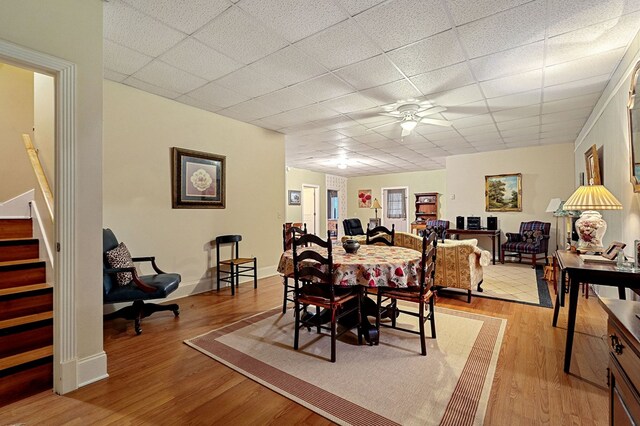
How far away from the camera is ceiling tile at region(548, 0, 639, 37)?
6.72 ft

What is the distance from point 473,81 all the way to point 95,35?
11.3ft

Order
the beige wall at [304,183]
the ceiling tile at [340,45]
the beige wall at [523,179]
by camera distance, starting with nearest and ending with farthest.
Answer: the ceiling tile at [340,45] → the beige wall at [523,179] → the beige wall at [304,183]

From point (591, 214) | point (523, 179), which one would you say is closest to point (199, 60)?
point (591, 214)

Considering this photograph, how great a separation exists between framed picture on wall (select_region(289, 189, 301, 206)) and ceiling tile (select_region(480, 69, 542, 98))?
6550 millimetres

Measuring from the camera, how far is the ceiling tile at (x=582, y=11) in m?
2.05

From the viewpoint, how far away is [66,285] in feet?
6.36

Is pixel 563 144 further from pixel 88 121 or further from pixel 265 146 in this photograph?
pixel 88 121

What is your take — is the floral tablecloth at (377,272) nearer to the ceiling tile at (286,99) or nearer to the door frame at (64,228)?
the door frame at (64,228)

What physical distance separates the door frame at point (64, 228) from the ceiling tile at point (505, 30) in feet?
9.23

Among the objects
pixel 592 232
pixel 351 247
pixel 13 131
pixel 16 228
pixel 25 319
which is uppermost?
pixel 13 131

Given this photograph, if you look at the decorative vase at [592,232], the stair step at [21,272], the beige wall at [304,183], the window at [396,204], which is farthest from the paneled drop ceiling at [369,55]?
the window at [396,204]

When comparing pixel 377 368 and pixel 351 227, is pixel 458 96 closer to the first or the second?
pixel 377 368

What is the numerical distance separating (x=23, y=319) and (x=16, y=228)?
1183 mm

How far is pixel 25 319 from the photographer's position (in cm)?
218
